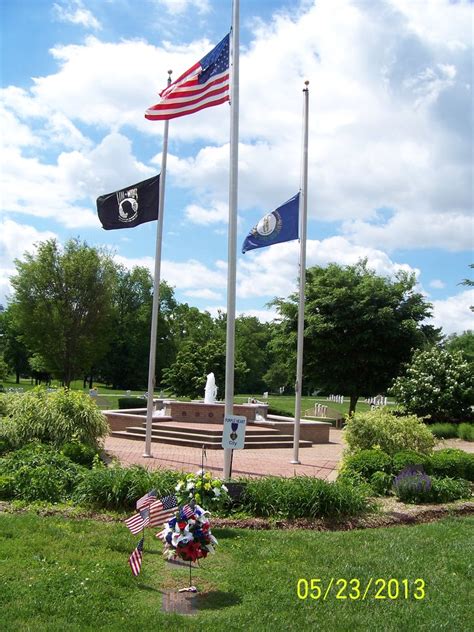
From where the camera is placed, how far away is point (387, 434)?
42.2 ft

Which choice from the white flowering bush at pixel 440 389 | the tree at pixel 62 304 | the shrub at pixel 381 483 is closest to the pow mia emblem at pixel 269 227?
the shrub at pixel 381 483

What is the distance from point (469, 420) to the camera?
23.1 meters

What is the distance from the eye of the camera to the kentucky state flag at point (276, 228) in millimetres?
12828

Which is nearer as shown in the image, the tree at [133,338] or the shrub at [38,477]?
the shrub at [38,477]

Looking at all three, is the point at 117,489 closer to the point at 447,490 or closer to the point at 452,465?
the point at 447,490

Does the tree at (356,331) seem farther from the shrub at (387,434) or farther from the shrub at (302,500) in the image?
the shrub at (302,500)

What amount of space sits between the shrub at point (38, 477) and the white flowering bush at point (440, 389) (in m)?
15.3

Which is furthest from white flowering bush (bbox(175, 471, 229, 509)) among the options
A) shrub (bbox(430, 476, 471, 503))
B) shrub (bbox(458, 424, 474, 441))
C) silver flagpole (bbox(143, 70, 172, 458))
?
shrub (bbox(458, 424, 474, 441))

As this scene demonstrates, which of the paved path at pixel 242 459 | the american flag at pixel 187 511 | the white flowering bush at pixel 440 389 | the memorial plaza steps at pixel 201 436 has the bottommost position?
the paved path at pixel 242 459

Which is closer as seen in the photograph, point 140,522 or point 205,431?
point 140,522

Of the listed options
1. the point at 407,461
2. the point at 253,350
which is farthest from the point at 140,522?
the point at 253,350

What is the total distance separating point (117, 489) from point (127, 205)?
7177mm

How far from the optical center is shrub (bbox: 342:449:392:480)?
10750 millimetres

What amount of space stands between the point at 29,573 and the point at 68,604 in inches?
34.6
